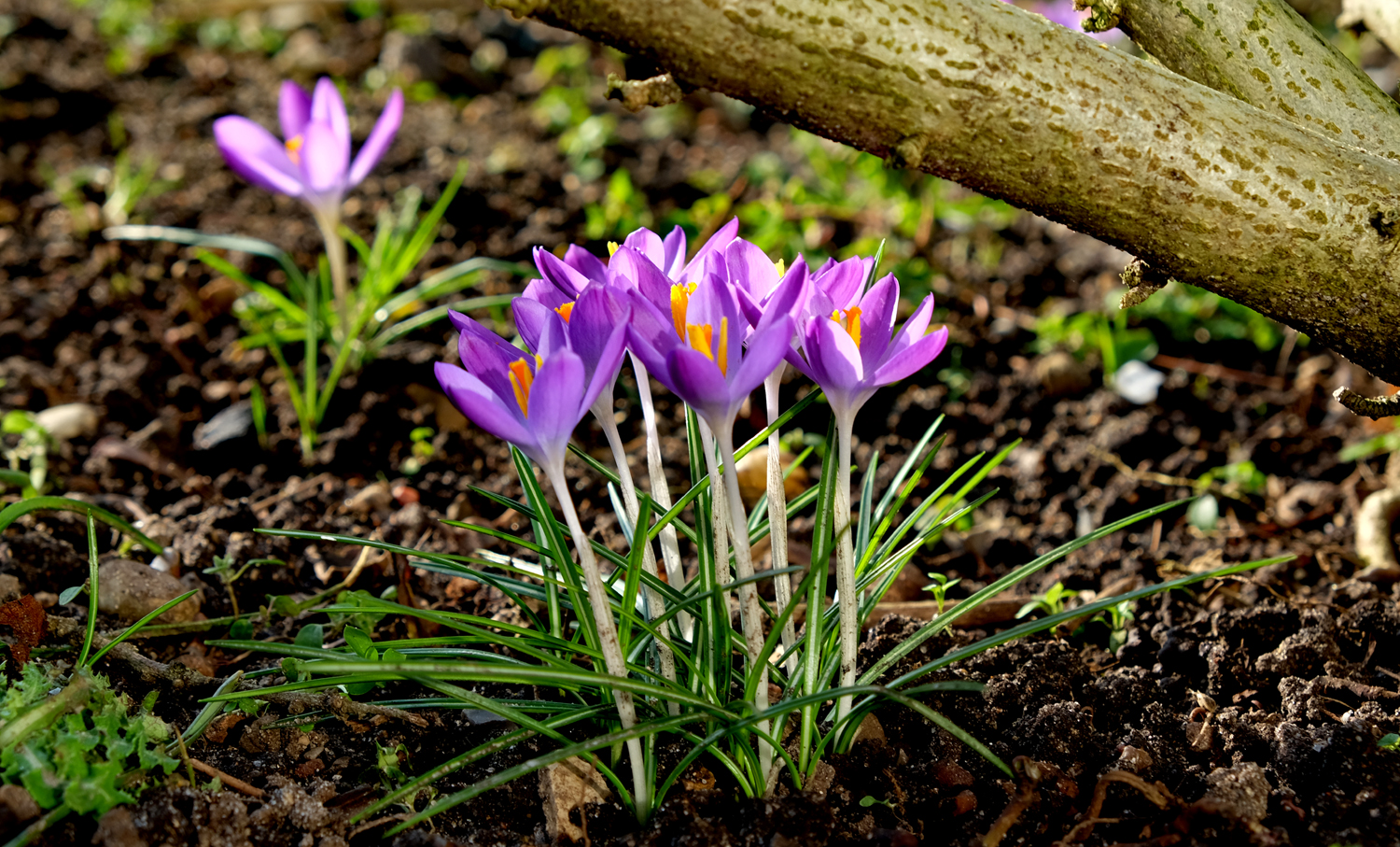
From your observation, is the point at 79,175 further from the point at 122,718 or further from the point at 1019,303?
the point at 1019,303

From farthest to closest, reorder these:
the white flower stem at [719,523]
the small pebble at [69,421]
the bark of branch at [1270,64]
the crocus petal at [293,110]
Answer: the crocus petal at [293,110] → the small pebble at [69,421] → the bark of branch at [1270,64] → the white flower stem at [719,523]

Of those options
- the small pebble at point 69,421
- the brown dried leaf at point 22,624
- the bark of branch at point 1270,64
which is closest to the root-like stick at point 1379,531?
the bark of branch at point 1270,64

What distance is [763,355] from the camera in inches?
43.0

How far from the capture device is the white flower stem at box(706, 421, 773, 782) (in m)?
1.19

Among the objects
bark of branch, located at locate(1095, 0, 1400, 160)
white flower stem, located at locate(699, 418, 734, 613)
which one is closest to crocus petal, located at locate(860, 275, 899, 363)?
white flower stem, located at locate(699, 418, 734, 613)

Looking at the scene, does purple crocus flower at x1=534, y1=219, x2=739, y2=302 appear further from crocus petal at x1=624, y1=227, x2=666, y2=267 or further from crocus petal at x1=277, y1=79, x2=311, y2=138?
crocus petal at x1=277, y1=79, x2=311, y2=138

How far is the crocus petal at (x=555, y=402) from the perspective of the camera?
1078 millimetres

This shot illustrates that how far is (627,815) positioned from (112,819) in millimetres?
Answer: 593

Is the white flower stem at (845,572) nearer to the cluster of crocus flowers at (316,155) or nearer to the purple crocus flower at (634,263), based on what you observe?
the purple crocus flower at (634,263)

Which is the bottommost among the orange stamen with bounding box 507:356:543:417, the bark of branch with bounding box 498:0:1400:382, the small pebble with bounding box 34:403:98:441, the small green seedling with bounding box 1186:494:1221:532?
the small pebble with bounding box 34:403:98:441

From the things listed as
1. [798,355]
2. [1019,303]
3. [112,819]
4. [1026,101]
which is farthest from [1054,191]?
[1019,303]

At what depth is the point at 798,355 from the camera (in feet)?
4.00

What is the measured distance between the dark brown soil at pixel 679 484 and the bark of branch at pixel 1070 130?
0.62 meters

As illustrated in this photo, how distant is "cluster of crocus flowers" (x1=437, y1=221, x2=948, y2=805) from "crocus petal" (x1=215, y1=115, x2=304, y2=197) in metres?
1.43
